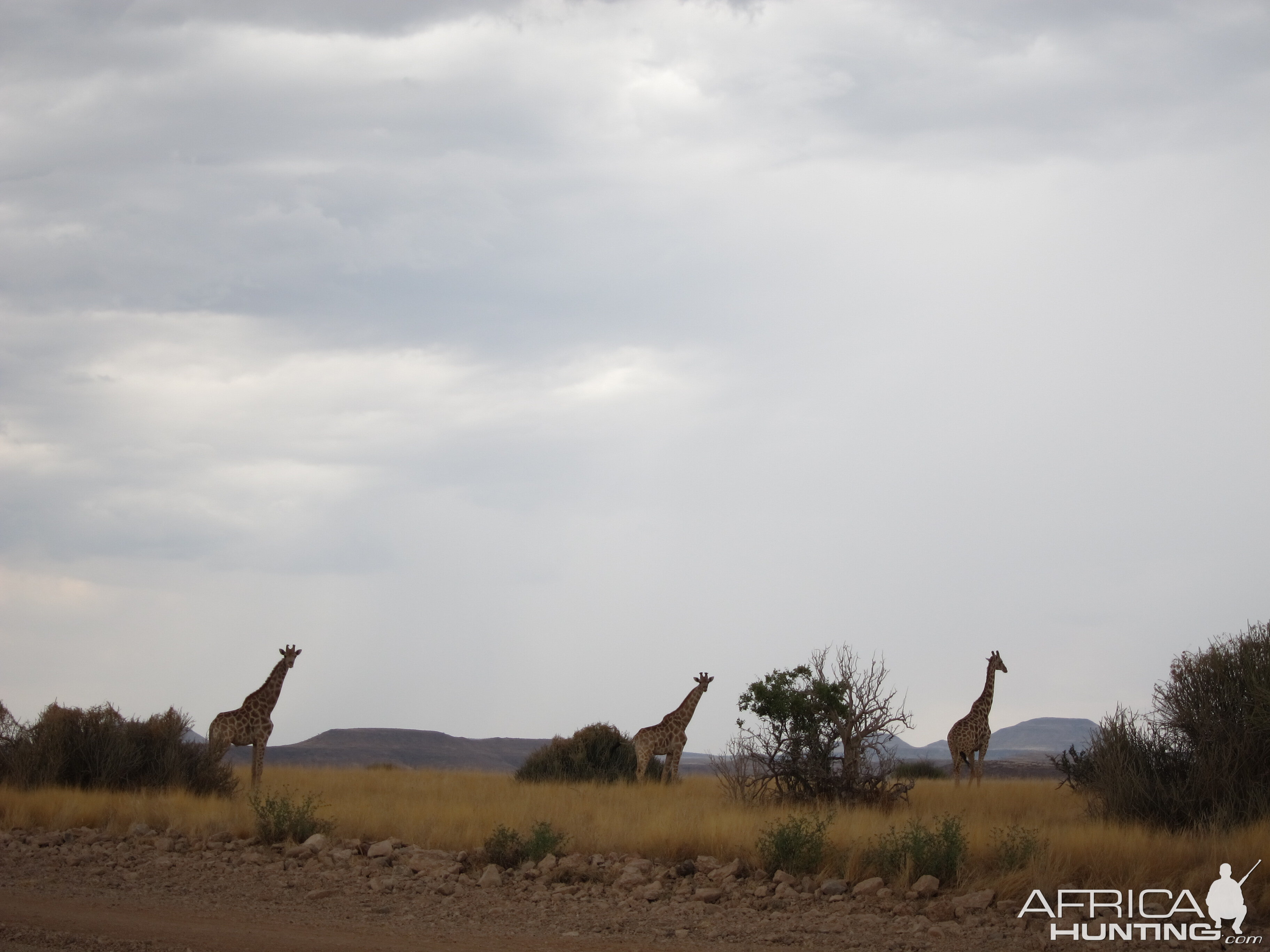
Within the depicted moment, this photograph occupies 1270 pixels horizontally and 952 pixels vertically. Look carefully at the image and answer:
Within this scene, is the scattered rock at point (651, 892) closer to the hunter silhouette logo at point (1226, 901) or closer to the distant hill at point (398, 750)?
the hunter silhouette logo at point (1226, 901)

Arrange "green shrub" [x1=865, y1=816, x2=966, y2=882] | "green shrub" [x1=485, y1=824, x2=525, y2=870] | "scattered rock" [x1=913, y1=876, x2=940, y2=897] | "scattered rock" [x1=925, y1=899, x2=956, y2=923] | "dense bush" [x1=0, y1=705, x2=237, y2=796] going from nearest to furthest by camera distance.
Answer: "scattered rock" [x1=925, y1=899, x2=956, y2=923]
"scattered rock" [x1=913, y1=876, x2=940, y2=897]
"green shrub" [x1=865, y1=816, x2=966, y2=882]
"green shrub" [x1=485, y1=824, x2=525, y2=870]
"dense bush" [x1=0, y1=705, x2=237, y2=796]

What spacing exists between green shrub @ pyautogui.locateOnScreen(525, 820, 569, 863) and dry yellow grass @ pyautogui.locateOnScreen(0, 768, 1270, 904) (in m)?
0.28

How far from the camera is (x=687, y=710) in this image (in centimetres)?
2273

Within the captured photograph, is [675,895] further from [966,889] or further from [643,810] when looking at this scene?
[643,810]

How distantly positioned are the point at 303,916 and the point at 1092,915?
266 inches

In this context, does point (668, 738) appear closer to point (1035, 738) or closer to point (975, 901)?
point (975, 901)

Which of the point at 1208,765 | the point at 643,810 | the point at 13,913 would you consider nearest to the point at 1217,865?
the point at 1208,765

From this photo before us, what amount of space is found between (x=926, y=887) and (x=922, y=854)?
593 mm

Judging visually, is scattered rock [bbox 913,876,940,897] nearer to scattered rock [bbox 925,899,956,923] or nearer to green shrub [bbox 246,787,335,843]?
scattered rock [bbox 925,899,956,923]

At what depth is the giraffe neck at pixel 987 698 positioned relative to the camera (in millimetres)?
22859

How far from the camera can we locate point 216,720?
62.7 feet
